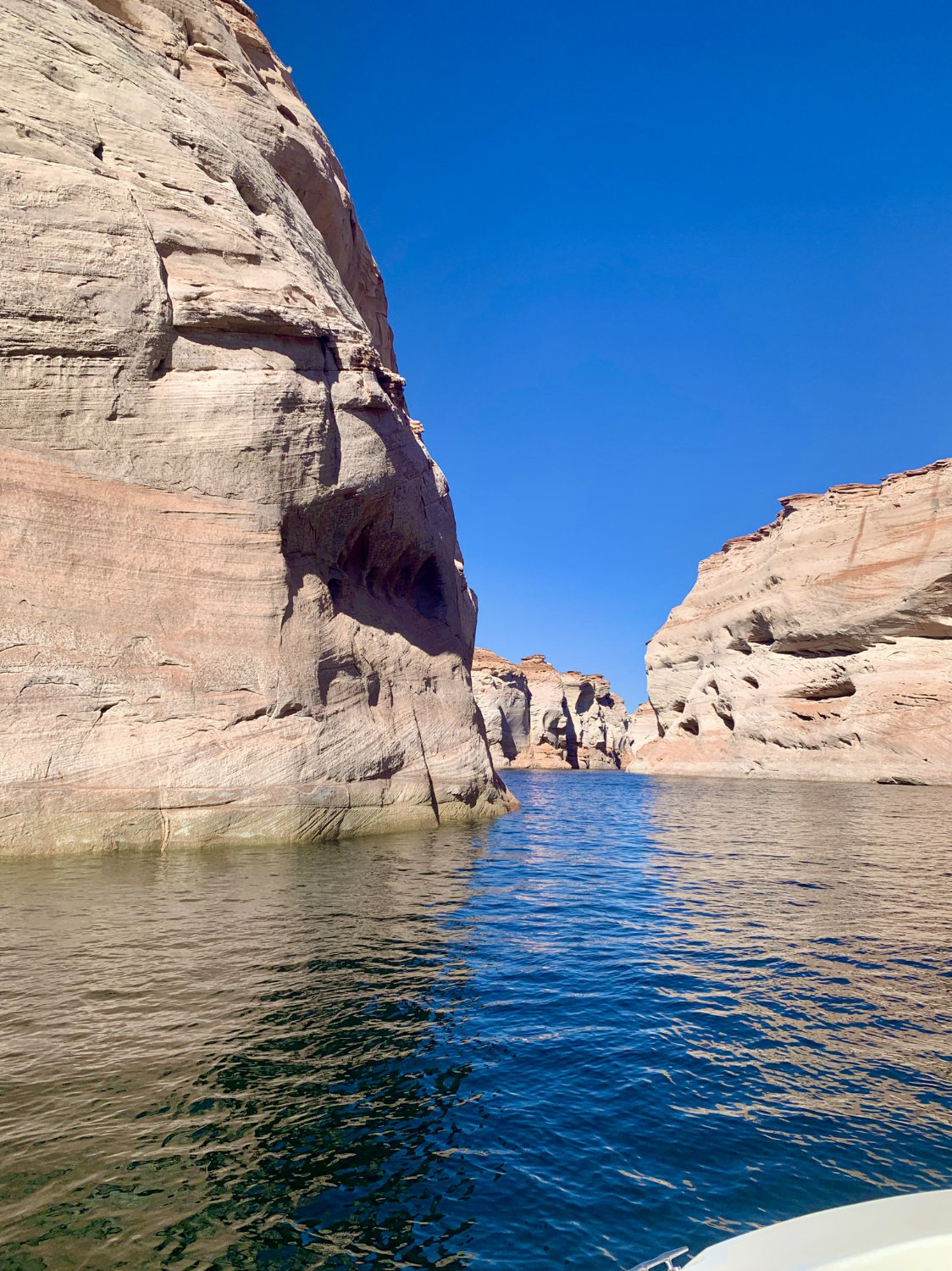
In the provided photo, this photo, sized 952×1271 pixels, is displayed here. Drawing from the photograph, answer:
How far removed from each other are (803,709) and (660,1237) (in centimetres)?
4534

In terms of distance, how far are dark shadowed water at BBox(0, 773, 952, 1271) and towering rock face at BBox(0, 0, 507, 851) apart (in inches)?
141

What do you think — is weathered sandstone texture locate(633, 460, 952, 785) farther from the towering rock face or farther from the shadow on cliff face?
the towering rock face

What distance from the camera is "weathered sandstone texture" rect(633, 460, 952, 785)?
37.5 metres

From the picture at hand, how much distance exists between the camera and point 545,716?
9238 cm

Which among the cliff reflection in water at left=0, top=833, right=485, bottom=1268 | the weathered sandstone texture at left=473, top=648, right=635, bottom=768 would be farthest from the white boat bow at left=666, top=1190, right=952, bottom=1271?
the weathered sandstone texture at left=473, top=648, right=635, bottom=768

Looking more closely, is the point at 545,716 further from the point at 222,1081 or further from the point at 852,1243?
the point at 852,1243

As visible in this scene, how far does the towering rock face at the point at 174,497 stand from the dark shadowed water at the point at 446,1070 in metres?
3.58

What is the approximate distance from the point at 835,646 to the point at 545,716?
5040 cm

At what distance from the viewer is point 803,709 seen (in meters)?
44.6

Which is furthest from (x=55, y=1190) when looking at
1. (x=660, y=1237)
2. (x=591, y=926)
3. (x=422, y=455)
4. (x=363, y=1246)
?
(x=422, y=455)

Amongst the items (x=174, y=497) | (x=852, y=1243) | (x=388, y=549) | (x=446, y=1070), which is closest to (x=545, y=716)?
(x=388, y=549)

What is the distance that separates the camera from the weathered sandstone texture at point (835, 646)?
37.5 meters

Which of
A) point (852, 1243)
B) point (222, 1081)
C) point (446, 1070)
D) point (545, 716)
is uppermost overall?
point (545, 716)

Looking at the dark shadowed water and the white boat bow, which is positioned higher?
the white boat bow
